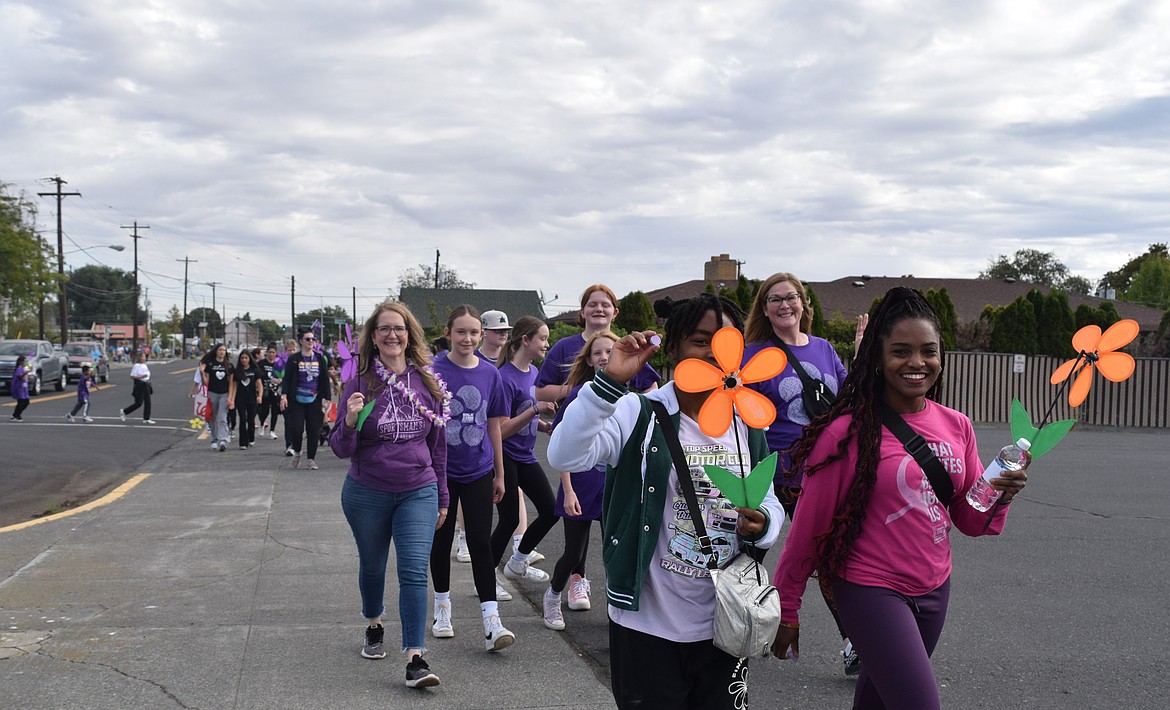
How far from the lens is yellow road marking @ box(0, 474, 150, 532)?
319 inches

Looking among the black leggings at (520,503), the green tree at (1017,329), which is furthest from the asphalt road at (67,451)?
the green tree at (1017,329)

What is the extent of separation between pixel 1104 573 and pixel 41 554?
771 centimetres

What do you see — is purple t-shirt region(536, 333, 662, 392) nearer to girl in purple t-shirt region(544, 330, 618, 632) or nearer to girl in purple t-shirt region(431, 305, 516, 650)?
girl in purple t-shirt region(544, 330, 618, 632)

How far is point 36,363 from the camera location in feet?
101

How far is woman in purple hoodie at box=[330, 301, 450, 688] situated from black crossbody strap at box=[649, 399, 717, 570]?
6.71 ft

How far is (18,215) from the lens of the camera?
4250 cm

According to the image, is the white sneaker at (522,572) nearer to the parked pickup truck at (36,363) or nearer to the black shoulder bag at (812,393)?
the black shoulder bag at (812,393)

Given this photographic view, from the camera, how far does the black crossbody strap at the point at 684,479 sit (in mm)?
2801

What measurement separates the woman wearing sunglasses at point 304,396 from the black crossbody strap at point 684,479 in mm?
10309

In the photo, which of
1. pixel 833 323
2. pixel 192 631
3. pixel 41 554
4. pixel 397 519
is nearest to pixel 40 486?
pixel 41 554

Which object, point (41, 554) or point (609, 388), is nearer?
point (609, 388)

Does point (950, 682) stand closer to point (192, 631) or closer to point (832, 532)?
point (832, 532)

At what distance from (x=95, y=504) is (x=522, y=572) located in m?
5.02

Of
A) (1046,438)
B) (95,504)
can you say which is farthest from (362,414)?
(95,504)
